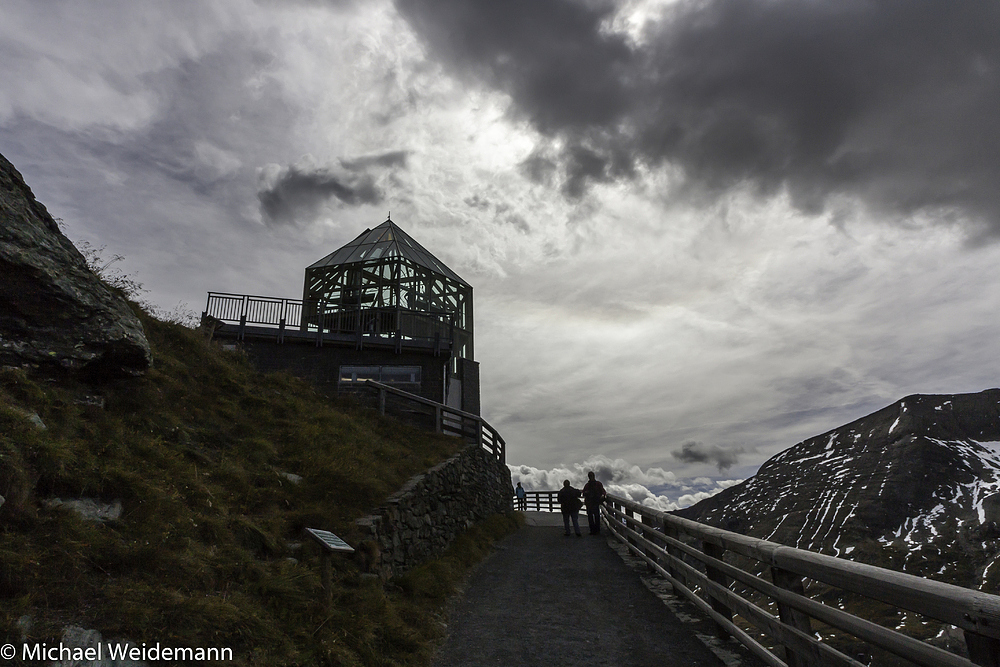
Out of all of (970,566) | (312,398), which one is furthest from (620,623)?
(970,566)

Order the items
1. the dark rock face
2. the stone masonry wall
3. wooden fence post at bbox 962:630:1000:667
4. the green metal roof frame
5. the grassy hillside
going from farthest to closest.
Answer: the green metal roof frame < the stone masonry wall < the dark rock face < the grassy hillside < wooden fence post at bbox 962:630:1000:667

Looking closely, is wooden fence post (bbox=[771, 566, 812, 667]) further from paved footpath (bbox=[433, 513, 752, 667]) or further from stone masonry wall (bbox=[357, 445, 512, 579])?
stone masonry wall (bbox=[357, 445, 512, 579])

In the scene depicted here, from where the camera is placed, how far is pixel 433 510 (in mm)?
13031

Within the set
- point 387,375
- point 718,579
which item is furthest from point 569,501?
point 718,579

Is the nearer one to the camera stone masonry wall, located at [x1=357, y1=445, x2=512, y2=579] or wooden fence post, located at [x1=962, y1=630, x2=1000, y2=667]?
wooden fence post, located at [x1=962, y1=630, x2=1000, y2=667]

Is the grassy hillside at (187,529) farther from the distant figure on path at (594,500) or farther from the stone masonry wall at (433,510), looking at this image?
the distant figure on path at (594,500)

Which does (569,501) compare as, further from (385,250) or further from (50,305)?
(385,250)

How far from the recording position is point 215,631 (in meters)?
5.25

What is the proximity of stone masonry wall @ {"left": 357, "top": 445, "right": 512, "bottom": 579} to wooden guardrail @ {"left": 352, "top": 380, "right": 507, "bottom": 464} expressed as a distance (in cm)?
82

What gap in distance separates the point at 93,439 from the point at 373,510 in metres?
4.55

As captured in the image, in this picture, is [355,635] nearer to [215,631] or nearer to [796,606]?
[215,631]

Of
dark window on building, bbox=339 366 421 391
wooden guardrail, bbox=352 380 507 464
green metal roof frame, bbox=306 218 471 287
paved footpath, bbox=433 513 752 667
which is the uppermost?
green metal roof frame, bbox=306 218 471 287

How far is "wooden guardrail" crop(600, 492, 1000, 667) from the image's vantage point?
2.54 meters

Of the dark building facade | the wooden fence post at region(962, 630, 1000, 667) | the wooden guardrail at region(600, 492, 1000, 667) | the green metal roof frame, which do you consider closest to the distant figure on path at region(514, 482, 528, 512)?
the dark building facade
